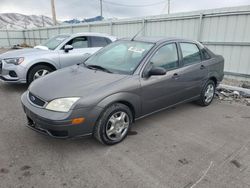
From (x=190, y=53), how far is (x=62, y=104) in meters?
2.78

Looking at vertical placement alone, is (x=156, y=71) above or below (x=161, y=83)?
above

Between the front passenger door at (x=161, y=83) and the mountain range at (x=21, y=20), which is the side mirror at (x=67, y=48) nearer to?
the front passenger door at (x=161, y=83)

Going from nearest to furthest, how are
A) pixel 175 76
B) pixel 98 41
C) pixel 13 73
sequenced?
pixel 175 76
pixel 13 73
pixel 98 41

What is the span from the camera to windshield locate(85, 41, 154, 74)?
319 cm

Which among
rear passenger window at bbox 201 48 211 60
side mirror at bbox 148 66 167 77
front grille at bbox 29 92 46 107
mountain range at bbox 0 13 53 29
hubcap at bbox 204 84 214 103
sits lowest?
hubcap at bbox 204 84 214 103

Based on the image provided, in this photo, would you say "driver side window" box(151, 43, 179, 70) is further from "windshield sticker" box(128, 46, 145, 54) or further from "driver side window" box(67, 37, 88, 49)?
"driver side window" box(67, 37, 88, 49)

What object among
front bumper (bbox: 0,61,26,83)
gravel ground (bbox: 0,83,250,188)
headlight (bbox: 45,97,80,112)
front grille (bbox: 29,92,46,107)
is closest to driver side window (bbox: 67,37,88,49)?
front bumper (bbox: 0,61,26,83)

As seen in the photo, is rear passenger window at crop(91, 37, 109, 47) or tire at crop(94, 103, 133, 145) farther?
rear passenger window at crop(91, 37, 109, 47)

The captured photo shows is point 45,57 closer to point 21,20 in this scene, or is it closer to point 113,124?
point 113,124

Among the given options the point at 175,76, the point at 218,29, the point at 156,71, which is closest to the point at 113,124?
the point at 156,71

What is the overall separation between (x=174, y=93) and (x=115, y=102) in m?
1.37

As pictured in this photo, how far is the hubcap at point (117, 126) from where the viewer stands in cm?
284

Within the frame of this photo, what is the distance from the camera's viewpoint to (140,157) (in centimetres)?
266

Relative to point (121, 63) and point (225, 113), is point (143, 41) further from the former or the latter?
point (225, 113)
